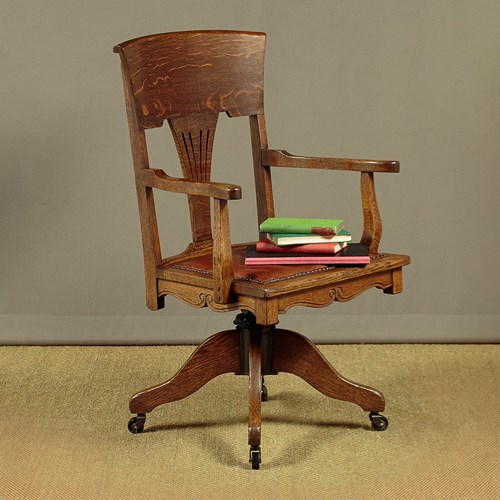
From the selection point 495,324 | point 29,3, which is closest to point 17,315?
point 29,3

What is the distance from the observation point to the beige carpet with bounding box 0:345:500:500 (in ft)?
8.20

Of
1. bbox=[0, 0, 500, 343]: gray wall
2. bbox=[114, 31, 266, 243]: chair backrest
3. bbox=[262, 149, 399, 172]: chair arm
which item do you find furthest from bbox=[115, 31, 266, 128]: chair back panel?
bbox=[0, 0, 500, 343]: gray wall

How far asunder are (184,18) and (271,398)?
4.48 feet

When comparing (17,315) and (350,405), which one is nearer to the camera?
(350,405)

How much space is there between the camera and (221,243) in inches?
96.0

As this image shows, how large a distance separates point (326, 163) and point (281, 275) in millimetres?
444

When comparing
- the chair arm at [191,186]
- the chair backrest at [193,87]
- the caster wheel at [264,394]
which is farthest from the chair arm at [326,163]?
the caster wheel at [264,394]

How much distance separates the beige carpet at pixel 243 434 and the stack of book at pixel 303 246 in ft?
1.67

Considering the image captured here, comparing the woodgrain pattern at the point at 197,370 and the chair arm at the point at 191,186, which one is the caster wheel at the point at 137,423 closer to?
the woodgrain pattern at the point at 197,370

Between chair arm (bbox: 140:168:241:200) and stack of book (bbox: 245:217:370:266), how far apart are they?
24 centimetres

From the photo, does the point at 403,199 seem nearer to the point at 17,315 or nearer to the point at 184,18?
the point at 184,18

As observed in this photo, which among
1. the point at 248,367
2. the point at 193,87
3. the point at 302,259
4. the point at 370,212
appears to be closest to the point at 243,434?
the point at 248,367

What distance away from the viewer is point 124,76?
2676 mm

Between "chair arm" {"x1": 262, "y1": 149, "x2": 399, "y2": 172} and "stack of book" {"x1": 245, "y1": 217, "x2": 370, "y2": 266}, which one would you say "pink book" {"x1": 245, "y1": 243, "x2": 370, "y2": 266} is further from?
"chair arm" {"x1": 262, "y1": 149, "x2": 399, "y2": 172}
